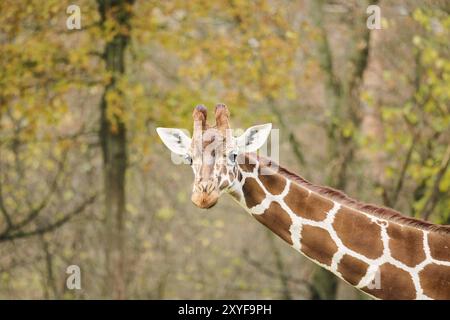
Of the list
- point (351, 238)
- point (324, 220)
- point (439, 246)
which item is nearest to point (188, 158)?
point (324, 220)

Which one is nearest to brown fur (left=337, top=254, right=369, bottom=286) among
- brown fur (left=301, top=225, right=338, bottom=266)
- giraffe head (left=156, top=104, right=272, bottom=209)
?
brown fur (left=301, top=225, right=338, bottom=266)

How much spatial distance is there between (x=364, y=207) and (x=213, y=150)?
51.3 inches

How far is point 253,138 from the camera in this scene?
639cm

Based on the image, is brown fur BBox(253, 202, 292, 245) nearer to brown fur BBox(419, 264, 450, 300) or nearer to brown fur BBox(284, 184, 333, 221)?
brown fur BBox(284, 184, 333, 221)

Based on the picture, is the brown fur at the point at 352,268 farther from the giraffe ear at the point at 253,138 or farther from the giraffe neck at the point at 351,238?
the giraffe ear at the point at 253,138

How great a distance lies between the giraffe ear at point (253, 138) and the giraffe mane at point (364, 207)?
0.86ft

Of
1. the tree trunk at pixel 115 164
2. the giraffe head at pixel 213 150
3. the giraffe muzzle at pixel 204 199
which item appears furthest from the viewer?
the tree trunk at pixel 115 164

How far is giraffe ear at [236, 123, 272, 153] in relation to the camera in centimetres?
634

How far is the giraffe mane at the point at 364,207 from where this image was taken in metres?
6.27

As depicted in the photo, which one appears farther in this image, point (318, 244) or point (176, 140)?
point (318, 244)

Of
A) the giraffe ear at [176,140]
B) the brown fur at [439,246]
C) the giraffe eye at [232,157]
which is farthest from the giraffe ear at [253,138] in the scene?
the brown fur at [439,246]

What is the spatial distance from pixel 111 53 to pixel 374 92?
6.17m

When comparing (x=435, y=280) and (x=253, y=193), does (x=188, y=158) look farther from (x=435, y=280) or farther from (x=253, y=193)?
(x=435, y=280)

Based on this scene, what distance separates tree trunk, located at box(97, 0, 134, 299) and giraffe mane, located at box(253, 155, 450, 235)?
21.8 ft
